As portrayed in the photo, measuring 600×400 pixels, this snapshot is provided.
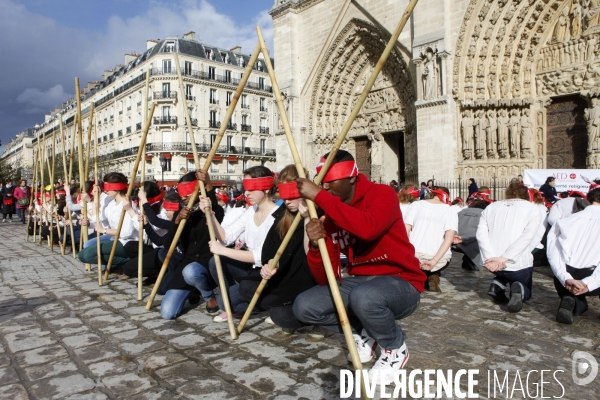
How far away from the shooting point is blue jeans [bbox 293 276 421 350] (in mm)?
3088

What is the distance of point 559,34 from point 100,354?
1762 cm

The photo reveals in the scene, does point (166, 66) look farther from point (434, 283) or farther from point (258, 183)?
point (258, 183)

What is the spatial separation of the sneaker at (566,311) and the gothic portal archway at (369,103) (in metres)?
14.1

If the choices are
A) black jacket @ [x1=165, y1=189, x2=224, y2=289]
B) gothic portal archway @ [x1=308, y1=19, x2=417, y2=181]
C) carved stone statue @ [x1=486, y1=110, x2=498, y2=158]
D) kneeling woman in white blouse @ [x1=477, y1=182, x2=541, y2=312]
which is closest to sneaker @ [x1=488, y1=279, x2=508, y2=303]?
kneeling woman in white blouse @ [x1=477, y1=182, x2=541, y2=312]

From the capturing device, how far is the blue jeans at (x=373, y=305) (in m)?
3.09

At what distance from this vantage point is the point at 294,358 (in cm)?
375

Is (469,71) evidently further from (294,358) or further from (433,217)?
(294,358)

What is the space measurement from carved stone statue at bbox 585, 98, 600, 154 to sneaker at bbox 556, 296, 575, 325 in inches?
483

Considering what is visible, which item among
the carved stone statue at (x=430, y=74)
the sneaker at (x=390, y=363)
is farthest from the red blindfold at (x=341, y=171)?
the carved stone statue at (x=430, y=74)

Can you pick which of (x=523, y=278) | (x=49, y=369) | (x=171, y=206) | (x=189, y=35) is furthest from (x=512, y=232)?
(x=189, y=35)

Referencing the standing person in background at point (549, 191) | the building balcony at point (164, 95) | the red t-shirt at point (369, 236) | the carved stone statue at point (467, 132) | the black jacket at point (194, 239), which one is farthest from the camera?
the building balcony at point (164, 95)

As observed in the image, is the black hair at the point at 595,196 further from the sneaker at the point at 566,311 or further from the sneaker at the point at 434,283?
the sneaker at the point at 434,283

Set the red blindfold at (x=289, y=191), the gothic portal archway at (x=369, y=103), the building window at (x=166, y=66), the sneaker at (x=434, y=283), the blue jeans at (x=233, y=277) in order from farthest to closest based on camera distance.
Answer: the building window at (x=166, y=66)
the gothic portal archway at (x=369, y=103)
the sneaker at (x=434, y=283)
the blue jeans at (x=233, y=277)
the red blindfold at (x=289, y=191)

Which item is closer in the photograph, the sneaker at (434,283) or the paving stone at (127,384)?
the paving stone at (127,384)
